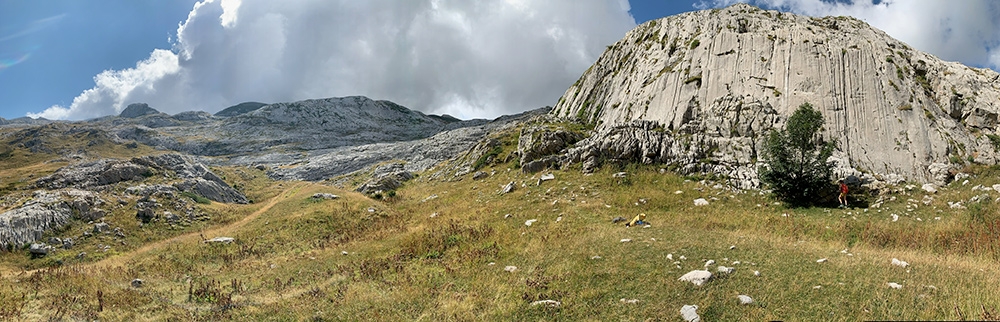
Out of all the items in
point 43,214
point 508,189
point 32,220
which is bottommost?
point 32,220

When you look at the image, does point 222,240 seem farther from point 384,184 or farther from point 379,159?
point 379,159

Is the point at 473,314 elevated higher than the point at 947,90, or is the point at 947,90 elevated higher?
the point at 947,90

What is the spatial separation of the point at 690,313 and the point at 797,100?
31.2 meters

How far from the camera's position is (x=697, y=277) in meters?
10.5

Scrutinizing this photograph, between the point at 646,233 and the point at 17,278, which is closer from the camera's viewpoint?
the point at 17,278

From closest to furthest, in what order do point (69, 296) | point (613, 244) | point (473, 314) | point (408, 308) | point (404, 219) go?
1. point (473, 314)
2. point (408, 308)
3. point (69, 296)
4. point (613, 244)
5. point (404, 219)

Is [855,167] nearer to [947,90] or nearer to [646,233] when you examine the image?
[947,90]

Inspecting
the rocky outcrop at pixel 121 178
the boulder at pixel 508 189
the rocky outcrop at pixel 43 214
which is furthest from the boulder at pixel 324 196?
the boulder at pixel 508 189

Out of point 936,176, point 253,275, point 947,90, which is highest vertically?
point 947,90

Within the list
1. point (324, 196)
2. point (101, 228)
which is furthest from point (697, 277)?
point (101, 228)

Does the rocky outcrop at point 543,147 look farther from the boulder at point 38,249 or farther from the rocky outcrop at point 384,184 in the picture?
the boulder at point 38,249

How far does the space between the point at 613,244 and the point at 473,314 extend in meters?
7.15

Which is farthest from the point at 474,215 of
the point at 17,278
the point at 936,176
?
the point at 936,176

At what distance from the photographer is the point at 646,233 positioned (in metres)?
16.6
